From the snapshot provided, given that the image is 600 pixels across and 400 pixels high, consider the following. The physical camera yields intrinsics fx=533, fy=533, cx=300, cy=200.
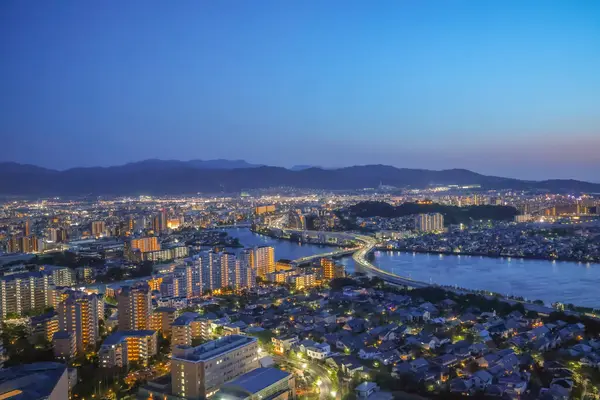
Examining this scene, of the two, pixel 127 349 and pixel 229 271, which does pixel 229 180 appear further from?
pixel 127 349

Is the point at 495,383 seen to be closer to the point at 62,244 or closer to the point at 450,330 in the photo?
the point at 450,330

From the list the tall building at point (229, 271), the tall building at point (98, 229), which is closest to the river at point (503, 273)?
the tall building at point (229, 271)

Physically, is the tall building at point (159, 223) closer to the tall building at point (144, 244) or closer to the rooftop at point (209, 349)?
the tall building at point (144, 244)

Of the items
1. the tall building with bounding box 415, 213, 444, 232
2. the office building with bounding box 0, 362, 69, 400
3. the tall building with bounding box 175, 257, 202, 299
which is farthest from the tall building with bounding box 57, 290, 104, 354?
the tall building with bounding box 415, 213, 444, 232

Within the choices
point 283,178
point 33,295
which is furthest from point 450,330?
point 283,178

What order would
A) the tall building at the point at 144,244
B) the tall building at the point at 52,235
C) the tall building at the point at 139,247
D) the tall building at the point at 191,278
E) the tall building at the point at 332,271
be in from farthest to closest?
the tall building at the point at 52,235, the tall building at the point at 144,244, the tall building at the point at 139,247, the tall building at the point at 332,271, the tall building at the point at 191,278

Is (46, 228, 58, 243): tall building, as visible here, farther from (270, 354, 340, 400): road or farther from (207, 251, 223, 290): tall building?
(270, 354, 340, 400): road

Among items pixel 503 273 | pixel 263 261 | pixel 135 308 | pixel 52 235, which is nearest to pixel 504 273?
pixel 503 273
